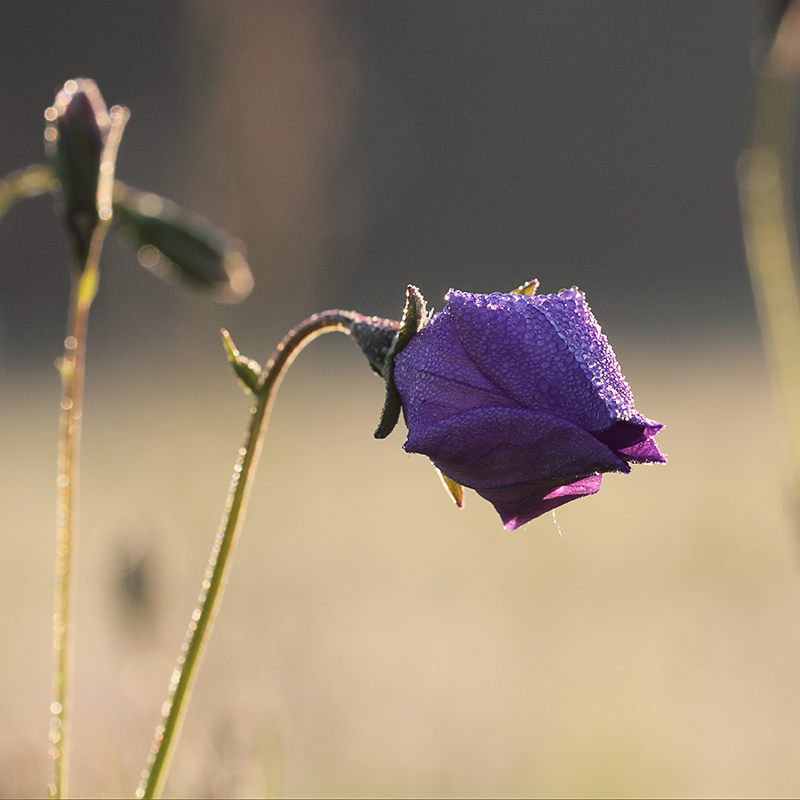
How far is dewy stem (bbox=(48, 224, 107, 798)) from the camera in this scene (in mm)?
738

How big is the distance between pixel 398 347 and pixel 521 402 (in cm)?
10

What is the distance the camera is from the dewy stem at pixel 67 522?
2.42ft

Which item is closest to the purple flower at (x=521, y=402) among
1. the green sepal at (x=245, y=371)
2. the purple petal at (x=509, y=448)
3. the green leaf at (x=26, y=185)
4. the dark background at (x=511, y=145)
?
the purple petal at (x=509, y=448)

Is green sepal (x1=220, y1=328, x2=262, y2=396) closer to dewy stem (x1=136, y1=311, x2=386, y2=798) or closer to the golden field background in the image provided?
dewy stem (x1=136, y1=311, x2=386, y2=798)

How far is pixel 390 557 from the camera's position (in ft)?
11.1

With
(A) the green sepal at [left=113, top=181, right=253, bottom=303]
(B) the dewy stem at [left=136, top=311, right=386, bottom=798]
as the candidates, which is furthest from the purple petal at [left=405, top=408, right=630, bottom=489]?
(A) the green sepal at [left=113, top=181, right=253, bottom=303]

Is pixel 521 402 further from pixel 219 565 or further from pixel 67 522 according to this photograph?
pixel 67 522

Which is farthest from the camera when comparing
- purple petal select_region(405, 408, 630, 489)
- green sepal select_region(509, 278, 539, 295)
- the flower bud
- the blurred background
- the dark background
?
the dark background

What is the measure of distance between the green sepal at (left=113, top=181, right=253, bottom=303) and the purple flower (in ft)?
1.34

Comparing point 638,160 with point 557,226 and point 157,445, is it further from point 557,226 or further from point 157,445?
point 157,445

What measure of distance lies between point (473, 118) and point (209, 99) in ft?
32.1

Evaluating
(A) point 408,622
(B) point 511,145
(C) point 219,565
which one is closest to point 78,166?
(C) point 219,565

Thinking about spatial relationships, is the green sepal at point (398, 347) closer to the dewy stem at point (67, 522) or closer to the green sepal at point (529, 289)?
the green sepal at point (529, 289)

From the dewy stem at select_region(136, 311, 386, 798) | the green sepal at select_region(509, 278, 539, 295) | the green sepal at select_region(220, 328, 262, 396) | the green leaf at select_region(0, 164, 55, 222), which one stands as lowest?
the dewy stem at select_region(136, 311, 386, 798)
